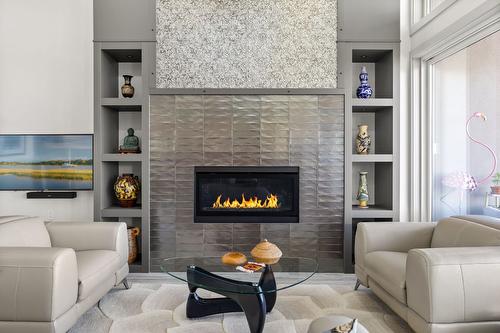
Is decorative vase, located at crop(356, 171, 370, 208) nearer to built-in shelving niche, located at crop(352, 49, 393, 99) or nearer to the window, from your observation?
the window

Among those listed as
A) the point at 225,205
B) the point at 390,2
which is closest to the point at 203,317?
the point at 225,205

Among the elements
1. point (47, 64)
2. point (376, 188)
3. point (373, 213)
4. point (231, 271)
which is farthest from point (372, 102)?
point (47, 64)

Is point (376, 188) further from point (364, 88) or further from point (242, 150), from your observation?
point (242, 150)

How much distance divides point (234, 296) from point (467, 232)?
66.1 inches

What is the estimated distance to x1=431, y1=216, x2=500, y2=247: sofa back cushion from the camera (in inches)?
89.4

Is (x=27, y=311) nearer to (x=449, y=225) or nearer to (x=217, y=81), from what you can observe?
(x=217, y=81)

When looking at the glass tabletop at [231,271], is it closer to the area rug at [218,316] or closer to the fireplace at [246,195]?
the area rug at [218,316]

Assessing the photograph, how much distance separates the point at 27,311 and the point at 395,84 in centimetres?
369

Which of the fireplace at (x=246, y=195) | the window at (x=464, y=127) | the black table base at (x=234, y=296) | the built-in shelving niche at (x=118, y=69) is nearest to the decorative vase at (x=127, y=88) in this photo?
the built-in shelving niche at (x=118, y=69)

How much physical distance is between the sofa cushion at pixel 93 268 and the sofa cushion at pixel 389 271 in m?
2.00

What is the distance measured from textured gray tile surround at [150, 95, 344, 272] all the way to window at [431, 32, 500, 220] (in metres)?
0.96

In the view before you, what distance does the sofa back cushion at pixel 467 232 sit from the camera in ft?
7.45

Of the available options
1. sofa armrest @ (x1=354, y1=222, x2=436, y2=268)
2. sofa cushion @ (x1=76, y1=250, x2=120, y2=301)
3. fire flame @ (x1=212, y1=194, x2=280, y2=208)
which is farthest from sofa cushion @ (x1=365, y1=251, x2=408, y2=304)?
sofa cushion @ (x1=76, y1=250, x2=120, y2=301)

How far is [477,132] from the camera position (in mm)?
2949
